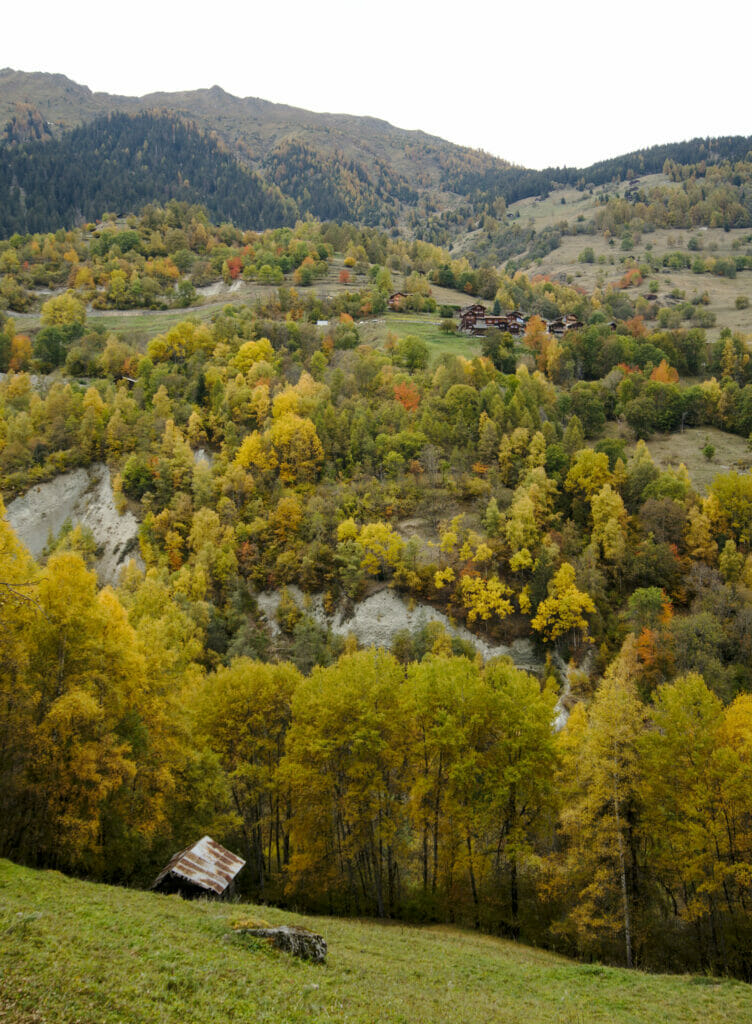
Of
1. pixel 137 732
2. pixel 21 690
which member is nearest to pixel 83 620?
pixel 21 690

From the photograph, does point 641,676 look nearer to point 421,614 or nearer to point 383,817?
point 421,614

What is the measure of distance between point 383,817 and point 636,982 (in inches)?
502

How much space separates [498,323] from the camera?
129500 millimetres

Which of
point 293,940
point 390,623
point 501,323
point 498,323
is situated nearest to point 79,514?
point 390,623

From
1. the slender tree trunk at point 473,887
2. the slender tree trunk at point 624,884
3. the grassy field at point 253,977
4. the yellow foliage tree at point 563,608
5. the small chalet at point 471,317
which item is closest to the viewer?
the grassy field at point 253,977

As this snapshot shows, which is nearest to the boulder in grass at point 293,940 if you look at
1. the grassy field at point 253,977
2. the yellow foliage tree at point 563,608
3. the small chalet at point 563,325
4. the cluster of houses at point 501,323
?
the grassy field at point 253,977

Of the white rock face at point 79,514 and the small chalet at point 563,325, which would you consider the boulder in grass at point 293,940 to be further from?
the small chalet at point 563,325

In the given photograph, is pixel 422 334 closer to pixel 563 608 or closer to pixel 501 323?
pixel 501 323

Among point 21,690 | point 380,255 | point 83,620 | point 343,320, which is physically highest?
point 380,255

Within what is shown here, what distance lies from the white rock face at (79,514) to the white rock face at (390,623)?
94.0 ft

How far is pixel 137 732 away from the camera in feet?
90.1

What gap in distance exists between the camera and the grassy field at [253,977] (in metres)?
10.7

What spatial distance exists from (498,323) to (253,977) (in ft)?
432

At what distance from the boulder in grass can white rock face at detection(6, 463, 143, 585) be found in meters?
74.0
